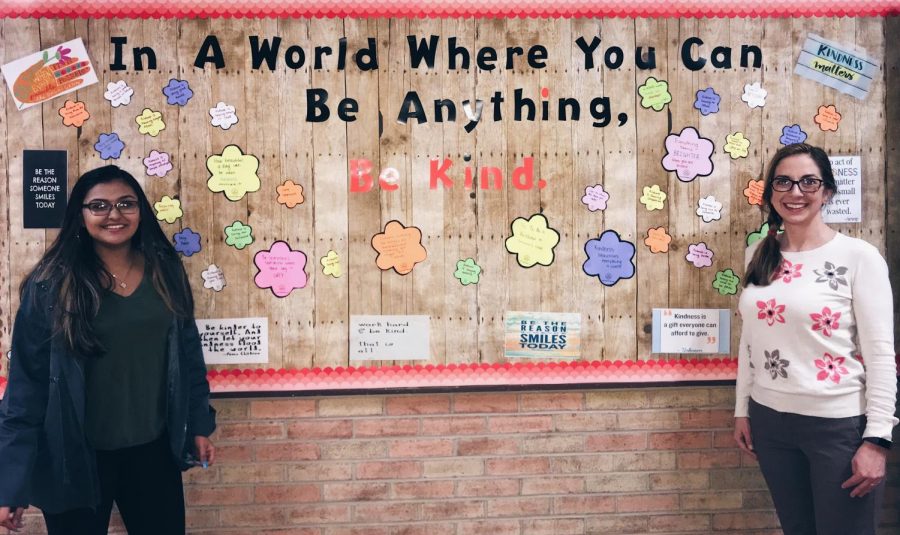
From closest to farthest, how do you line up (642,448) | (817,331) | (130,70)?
(817,331), (130,70), (642,448)

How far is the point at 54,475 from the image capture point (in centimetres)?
212

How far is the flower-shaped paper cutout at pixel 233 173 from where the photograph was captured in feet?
9.00

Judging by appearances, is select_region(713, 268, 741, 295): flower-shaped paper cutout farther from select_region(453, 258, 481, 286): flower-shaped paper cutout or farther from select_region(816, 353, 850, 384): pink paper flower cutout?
select_region(453, 258, 481, 286): flower-shaped paper cutout

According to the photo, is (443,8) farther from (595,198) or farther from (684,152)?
(684,152)

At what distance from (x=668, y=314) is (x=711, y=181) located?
0.66m

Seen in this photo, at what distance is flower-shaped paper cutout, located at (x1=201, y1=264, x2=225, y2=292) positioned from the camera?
2.75m

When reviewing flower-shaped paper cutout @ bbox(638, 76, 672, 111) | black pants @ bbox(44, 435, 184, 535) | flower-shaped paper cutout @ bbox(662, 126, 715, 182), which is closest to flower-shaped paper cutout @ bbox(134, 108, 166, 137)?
black pants @ bbox(44, 435, 184, 535)

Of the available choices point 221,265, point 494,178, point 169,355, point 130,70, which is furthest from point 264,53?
point 169,355

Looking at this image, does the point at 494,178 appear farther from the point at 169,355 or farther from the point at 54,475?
the point at 54,475

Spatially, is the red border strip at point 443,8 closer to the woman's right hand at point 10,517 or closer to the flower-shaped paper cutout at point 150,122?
the flower-shaped paper cutout at point 150,122

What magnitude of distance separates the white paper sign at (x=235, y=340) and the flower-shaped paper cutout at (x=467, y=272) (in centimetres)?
90

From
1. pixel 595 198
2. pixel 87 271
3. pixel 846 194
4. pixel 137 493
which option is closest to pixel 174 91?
pixel 87 271

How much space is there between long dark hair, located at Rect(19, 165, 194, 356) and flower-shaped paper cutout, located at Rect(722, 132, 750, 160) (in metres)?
2.48

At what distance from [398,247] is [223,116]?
975mm
